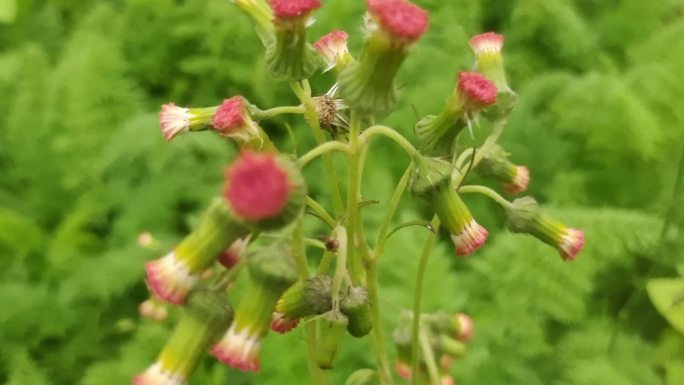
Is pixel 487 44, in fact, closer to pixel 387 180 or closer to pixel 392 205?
pixel 392 205

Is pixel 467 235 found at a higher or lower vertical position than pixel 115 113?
higher

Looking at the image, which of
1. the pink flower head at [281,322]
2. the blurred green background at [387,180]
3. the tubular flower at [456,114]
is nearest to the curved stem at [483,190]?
the tubular flower at [456,114]

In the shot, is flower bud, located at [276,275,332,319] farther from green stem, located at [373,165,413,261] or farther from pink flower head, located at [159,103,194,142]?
pink flower head, located at [159,103,194,142]

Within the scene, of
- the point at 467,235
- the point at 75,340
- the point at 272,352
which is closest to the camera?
the point at 467,235

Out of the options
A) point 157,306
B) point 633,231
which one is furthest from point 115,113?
point 633,231

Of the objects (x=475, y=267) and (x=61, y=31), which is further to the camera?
(x=61, y=31)

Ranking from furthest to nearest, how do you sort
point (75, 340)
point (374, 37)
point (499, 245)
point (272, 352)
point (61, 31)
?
point (61, 31), point (75, 340), point (499, 245), point (272, 352), point (374, 37)

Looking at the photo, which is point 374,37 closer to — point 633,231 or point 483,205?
point 633,231

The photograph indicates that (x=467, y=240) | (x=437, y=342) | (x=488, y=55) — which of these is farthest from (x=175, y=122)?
(x=437, y=342)
